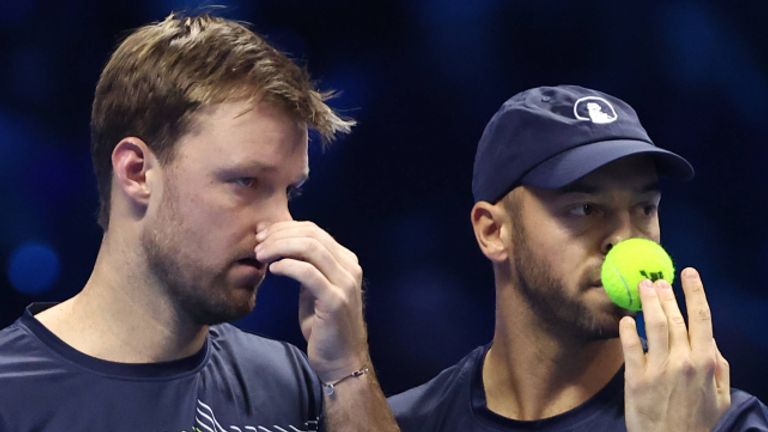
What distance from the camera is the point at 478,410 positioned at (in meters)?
2.89

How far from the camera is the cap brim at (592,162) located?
9.12 ft

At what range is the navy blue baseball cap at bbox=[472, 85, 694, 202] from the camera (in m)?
2.82

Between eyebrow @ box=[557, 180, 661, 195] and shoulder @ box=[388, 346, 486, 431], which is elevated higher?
eyebrow @ box=[557, 180, 661, 195]

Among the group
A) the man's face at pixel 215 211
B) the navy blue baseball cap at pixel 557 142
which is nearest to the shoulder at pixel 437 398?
the navy blue baseball cap at pixel 557 142

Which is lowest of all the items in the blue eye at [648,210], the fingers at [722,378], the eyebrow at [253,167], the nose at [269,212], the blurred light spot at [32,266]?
the blurred light spot at [32,266]

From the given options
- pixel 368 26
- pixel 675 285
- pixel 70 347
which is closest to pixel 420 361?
pixel 675 285

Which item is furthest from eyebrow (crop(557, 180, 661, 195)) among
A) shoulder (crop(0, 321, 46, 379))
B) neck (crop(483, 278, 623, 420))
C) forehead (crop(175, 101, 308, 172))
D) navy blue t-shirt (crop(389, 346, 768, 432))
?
shoulder (crop(0, 321, 46, 379))

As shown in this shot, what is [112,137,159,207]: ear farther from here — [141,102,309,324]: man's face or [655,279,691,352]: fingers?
[655,279,691,352]: fingers

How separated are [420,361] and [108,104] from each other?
2.15 metres

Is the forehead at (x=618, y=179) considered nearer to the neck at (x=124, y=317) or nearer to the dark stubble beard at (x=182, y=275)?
the dark stubble beard at (x=182, y=275)

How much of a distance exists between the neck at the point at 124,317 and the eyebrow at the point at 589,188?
0.89 metres

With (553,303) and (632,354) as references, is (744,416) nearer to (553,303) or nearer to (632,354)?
(632,354)

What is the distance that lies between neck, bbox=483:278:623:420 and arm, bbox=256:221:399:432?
326 millimetres

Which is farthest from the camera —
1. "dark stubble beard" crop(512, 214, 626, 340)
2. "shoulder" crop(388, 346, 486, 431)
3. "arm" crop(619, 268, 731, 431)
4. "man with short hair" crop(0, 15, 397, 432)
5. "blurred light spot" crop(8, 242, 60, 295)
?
"blurred light spot" crop(8, 242, 60, 295)
